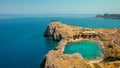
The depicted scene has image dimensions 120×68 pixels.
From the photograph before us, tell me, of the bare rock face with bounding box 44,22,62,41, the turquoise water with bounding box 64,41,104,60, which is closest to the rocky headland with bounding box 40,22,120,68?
the bare rock face with bounding box 44,22,62,41

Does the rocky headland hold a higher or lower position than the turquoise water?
higher

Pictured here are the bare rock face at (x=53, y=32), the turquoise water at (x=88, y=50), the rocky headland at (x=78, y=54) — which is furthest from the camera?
the bare rock face at (x=53, y=32)

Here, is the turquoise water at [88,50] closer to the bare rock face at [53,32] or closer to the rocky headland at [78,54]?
the rocky headland at [78,54]

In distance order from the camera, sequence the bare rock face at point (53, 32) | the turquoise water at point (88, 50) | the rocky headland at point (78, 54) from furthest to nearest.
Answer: the bare rock face at point (53, 32), the turquoise water at point (88, 50), the rocky headland at point (78, 54)

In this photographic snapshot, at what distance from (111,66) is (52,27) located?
269 feet

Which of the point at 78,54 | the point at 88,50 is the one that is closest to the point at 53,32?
the point at 88,50

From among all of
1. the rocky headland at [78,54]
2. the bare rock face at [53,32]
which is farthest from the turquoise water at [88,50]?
the bare rock face at [53,32]

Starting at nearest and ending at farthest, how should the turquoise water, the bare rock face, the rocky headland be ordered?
the rocky headland → the turquoise water → the bare rock face

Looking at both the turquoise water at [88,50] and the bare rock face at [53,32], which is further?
the bare rock face at [53,32]

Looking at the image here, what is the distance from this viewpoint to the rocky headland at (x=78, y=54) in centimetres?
5184

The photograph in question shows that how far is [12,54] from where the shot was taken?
85938 millimetres

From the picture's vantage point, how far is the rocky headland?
5184 cm

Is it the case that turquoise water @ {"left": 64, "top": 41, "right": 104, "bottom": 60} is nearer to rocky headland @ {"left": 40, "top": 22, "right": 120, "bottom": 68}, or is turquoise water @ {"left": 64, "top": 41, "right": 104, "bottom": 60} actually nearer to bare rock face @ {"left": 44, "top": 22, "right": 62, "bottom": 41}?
rocky headland @ {"left": 40, "top": 22, "right": 120, "bottom": 68}

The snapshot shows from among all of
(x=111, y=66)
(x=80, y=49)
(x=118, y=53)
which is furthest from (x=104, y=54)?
(x=111, y=66)
